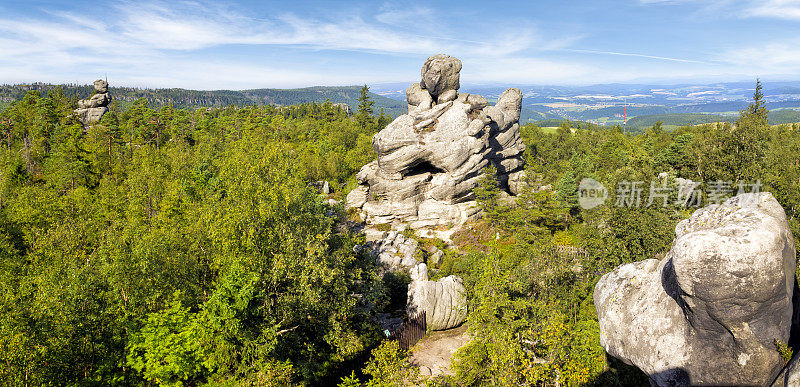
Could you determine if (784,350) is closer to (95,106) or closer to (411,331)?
(411,331)

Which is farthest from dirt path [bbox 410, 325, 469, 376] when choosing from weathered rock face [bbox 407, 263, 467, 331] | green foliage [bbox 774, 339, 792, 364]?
green foliage [bbox 774, 339, 792, 364]

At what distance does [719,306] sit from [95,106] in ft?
383

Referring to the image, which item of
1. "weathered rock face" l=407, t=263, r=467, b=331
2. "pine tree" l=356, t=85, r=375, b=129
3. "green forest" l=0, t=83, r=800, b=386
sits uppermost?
"pine tree" l=356, t=85, r=375, b=129

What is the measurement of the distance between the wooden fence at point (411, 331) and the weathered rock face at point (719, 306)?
1567 cm

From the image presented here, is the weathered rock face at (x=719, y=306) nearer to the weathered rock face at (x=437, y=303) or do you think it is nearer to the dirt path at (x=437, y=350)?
the dirt path at (x=437, y=350)

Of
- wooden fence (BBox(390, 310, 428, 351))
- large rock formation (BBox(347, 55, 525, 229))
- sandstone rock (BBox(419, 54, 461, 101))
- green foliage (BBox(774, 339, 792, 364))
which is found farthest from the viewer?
sandstone rock (BBox(419, 54, 461, 101))

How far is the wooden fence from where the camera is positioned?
26.1m

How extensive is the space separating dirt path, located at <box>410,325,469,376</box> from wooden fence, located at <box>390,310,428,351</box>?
0.47 meters

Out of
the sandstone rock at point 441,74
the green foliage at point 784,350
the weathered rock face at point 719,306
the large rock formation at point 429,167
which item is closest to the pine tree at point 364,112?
the sandstone rock at point 441,74

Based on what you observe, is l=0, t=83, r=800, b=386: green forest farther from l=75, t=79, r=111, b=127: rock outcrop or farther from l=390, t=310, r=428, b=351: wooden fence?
l=75, t=79, r=111, b=127: rock outcrop

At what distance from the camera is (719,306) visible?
10391 millimetres

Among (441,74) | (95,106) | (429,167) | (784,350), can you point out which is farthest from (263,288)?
(95,106)

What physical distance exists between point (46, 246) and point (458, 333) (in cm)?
3036

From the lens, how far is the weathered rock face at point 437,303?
28.4 m
